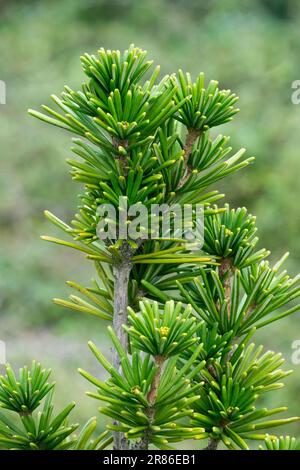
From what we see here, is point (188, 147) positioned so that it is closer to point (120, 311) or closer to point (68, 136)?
point (120, 311)

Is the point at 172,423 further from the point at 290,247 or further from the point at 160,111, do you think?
the point at 290,247

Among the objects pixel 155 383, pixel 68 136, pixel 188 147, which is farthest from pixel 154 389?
pixel 68 136

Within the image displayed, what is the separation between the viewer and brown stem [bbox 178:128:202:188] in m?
0.40

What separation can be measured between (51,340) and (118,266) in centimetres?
218

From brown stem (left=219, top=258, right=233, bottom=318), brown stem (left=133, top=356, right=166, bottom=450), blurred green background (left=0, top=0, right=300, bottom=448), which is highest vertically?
blurred green background (left=0, top=0, right=300, bottom=448)

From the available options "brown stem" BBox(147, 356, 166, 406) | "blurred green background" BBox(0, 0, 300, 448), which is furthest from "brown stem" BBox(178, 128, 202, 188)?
"blurred green background" BBox(0, 0, 300, 448)

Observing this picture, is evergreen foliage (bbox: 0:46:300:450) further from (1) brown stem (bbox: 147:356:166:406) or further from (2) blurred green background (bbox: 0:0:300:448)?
(2) blurred green background (bbox: 0:0:300:448)

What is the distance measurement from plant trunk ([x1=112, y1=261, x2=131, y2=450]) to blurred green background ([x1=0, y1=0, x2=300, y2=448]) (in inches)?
60.6

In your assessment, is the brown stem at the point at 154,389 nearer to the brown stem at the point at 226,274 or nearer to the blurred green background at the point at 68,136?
→ the brown stem at the point at 226,274

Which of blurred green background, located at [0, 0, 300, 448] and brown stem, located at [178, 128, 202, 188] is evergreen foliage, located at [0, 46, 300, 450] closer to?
brown stem, located at [178, 128, 202, 188]

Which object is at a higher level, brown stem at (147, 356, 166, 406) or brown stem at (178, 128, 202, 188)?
brown stem at (178, 128, 202, 188)

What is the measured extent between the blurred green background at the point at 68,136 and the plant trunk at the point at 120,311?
1540mm

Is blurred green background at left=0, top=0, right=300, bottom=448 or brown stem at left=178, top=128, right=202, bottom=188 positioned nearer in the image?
brown stem at left=178, top=128, right=202, bottom=188

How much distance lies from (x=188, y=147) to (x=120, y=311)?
11cm
